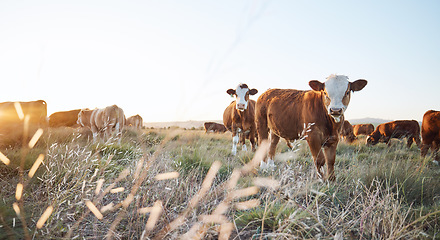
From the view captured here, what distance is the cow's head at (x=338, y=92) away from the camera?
3.96 metres

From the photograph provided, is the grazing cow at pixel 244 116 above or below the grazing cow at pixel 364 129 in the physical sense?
above

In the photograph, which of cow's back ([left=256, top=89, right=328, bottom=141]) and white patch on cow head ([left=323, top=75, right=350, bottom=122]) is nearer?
white patch on cow head ([left=323, top=75, right=350, bottom=122])

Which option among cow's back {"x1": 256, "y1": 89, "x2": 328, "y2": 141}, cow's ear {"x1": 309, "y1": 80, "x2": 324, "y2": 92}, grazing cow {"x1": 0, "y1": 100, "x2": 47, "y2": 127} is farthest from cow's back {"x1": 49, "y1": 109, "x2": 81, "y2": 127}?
cow's ear {"x1": 309, "y1": 80, "x2": 324, "y2": 92}

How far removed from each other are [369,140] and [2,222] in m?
19.5

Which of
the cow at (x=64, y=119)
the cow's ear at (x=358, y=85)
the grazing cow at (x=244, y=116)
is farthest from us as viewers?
the cow at (x=64, y=119)

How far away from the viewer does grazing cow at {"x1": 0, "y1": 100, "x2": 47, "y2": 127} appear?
5632 mm

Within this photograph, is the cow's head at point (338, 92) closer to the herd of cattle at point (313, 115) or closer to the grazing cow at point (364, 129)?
the herd of cattle at point (313, 115)

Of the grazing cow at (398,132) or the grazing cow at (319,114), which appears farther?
the grazing cow at (398,132)

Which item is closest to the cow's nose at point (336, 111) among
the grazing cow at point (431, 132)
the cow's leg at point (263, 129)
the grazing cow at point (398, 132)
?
the cow's leg at point (263, 129)

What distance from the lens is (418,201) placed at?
332 cm

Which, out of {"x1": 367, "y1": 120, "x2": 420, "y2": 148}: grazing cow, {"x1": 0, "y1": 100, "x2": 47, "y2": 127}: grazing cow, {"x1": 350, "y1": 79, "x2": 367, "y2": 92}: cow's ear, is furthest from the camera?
{"x1": 367, "y1": 120, "x2": 420, "y2": 148}: grazing cow

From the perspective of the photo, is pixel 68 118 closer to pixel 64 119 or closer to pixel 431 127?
pixel 64 119

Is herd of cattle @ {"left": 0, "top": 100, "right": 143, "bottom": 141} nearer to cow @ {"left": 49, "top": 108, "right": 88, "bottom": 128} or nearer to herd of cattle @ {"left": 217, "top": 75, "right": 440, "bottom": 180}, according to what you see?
cow @ {"left": 49, "top": 108, "right": 88, "bottom": 128}

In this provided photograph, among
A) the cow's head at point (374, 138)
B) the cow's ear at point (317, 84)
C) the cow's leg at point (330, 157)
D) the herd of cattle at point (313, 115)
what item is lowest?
the cow's head at point (374, 138)
